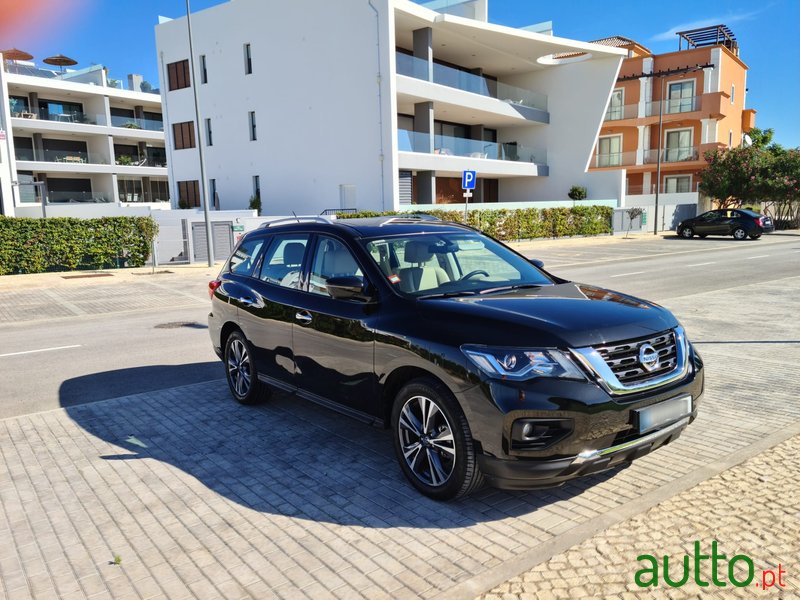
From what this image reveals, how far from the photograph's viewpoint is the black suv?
3455 mm

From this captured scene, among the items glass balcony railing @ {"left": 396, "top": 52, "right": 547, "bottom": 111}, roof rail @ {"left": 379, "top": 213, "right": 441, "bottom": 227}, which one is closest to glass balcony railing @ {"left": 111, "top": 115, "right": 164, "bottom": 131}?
glass balcony railing @ {"left": 396, "top": 52, "right": 547, "bottom": 111}

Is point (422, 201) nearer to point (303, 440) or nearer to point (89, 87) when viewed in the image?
point (303, 440)

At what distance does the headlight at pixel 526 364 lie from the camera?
3449 mm

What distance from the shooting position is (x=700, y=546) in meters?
3.32

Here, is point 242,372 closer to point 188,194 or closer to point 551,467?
point 551,467

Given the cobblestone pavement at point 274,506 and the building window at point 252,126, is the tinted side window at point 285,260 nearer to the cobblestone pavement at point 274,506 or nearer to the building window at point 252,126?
the cobblestone pavement at point 274,506

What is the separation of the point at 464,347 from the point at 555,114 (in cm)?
4012

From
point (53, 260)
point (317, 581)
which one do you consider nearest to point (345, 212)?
point (53, 260)

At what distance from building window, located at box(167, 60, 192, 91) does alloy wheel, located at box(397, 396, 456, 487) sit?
1516 inches

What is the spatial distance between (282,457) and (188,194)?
37.6 meters

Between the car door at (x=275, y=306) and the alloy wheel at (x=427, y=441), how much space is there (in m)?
1.46

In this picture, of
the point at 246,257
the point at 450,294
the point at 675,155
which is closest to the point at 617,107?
the point at 675,155

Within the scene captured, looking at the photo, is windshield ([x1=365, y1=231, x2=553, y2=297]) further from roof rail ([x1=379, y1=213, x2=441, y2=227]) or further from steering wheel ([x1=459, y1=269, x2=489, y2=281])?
roof rail ([x1=379, y1=213, x2=441, y2=227])

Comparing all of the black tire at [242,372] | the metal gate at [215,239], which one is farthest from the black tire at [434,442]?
the metal gate at [215,239]
